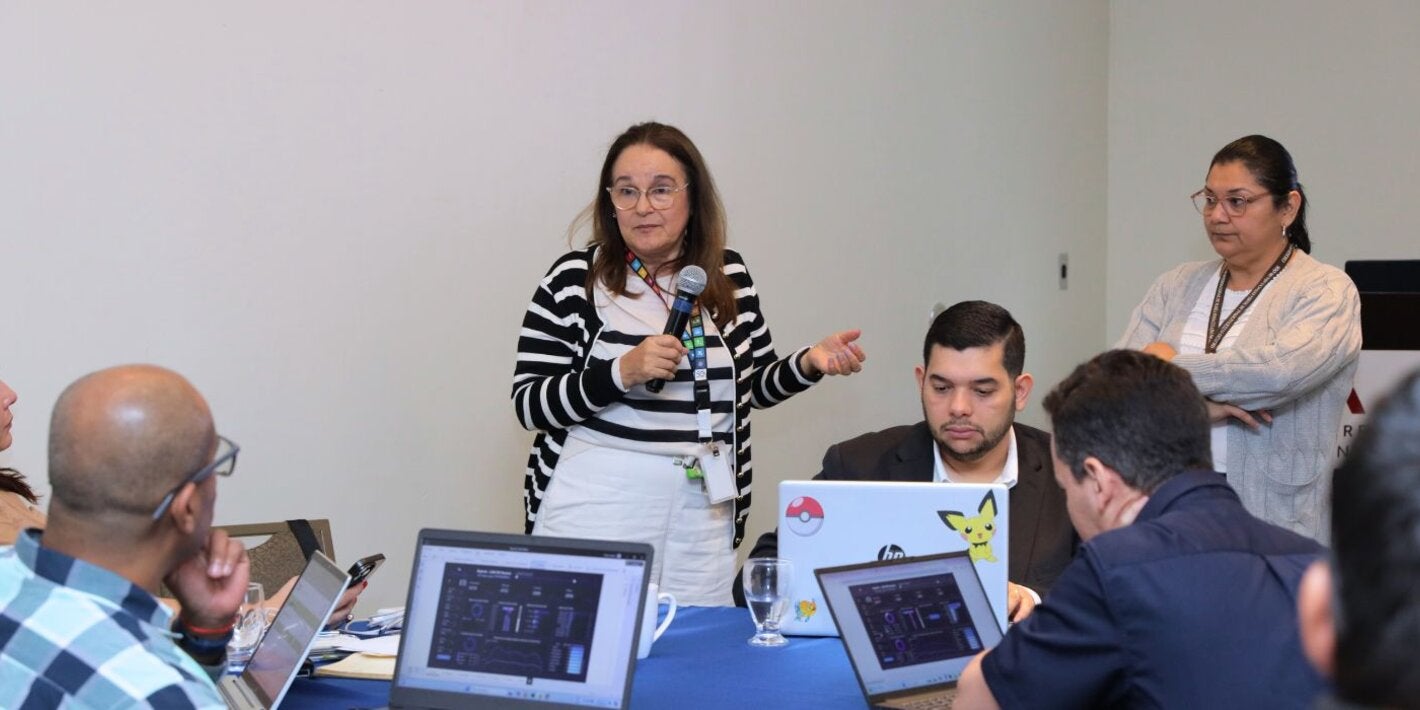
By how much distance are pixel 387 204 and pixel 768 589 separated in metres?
1.69

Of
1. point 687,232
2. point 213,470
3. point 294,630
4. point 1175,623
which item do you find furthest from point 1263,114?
point 213,470

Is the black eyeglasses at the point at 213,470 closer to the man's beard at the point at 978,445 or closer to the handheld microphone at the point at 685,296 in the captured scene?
the handheld microphone at the point at 685,296

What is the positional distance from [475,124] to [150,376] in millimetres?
2474

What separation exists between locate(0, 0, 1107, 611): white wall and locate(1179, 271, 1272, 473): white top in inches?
60.7

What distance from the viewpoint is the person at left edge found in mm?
3215

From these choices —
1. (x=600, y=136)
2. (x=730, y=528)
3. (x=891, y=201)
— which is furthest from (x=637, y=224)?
(x=891, y=201)

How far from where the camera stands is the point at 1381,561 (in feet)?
2.41

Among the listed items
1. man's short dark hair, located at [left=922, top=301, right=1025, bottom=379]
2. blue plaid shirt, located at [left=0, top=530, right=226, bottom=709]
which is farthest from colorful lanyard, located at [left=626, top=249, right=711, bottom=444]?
blue plaid shirt, located at [left=0, top=530, right=226, bottom=709]

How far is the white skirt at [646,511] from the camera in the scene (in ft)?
10.5

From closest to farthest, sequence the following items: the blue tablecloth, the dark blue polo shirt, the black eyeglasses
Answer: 1. the black eyeglasses
2. the dark blue polo shirt
3. the blue tablecloth

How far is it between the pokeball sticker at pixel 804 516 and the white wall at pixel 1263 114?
5.39m

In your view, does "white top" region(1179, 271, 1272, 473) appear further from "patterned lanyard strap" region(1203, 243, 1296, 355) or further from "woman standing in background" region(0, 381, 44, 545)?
"woman standing in background" region(0, 381, 44, 545)

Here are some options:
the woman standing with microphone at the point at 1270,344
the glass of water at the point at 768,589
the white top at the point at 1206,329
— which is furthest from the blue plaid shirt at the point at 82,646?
the white top at the point at 1206,329

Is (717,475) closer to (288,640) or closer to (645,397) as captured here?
(645,397)
